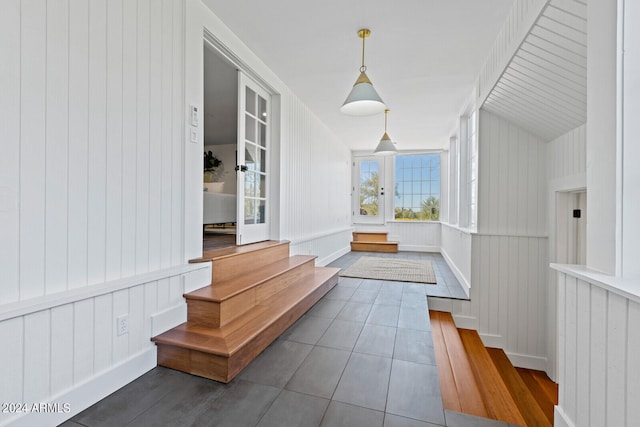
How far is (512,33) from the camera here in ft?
7.36

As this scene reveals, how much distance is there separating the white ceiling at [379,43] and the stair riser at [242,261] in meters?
2.03

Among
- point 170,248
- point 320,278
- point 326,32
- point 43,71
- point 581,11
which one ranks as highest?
point 326,32

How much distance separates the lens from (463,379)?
76.1 inches

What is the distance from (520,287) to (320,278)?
2.19 meters

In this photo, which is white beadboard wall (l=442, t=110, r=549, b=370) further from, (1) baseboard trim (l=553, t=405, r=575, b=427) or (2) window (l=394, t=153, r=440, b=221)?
(2) window (l=394, t=153, r=440, b=221)

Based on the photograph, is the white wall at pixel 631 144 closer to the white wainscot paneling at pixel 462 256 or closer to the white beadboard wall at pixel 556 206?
the white beadboard wall at pixel 556 206

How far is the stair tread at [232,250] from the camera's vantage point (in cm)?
→ 232

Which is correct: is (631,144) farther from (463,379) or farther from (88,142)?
(88,142)

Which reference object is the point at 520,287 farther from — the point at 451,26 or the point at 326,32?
the point at 326,32

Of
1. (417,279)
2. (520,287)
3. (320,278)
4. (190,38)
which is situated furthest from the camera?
(417,279)

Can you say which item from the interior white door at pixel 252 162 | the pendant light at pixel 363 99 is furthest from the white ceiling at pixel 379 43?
the interior white door at pixel 252 162

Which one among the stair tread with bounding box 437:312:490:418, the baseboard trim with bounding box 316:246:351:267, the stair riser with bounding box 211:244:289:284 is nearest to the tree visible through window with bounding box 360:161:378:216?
the baseboard trim with bounding box 316:246:351:267

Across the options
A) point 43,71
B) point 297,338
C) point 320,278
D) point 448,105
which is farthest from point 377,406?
point 448,105

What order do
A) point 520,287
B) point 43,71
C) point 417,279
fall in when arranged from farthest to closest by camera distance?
point 417,279 < point 520,287 < point 43,71
